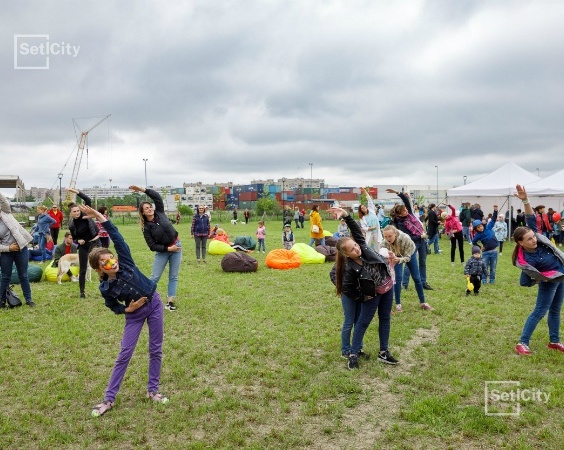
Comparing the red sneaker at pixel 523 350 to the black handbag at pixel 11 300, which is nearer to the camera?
the red sneaker at pixel 523 350

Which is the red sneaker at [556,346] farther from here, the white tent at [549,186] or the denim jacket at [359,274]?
the white tent at [549,186]

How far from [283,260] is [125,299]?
29.7 ft

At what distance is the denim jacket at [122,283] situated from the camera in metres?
4.20

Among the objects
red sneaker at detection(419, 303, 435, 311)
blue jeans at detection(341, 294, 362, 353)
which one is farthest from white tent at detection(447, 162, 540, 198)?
blue jeans at detection(341, 294, 362, 353)

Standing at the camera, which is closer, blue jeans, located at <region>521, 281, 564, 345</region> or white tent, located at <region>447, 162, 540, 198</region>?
blue jeans, located at <region>521, 281, 564, 345</region>

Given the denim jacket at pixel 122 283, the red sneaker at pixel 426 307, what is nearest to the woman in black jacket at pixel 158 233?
the denim jacket at pixel 122 283

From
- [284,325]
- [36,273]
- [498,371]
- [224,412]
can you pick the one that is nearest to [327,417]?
[224,412]

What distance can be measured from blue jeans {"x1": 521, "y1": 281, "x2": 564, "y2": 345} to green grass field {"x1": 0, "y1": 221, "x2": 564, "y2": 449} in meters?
0.26

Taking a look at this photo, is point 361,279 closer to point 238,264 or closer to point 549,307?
point 549,307

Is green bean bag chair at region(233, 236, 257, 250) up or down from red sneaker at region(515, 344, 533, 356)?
up

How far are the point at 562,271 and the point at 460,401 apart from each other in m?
2.28

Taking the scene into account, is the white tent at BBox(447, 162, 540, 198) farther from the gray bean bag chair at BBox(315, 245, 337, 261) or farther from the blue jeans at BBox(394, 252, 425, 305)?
the blue jeans at BBox(394, 252, 425, 305)

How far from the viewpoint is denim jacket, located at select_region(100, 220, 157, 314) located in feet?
13.8

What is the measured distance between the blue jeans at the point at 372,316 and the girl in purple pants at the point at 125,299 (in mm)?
2337
